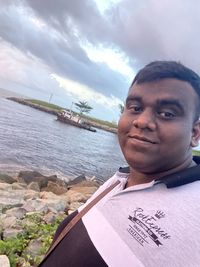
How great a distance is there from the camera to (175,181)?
1.37m

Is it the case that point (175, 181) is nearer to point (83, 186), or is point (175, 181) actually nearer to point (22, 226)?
point (22, 226)

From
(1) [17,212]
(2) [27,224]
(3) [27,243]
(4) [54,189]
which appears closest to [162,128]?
(3) [27,243]

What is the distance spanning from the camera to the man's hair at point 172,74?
58.4 inches

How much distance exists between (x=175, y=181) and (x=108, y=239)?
0.35m

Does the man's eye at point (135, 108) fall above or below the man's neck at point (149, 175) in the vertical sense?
above

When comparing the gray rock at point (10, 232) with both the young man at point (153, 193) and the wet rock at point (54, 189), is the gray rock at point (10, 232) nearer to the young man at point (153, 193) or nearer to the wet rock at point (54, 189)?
the young man at point (153, 193)

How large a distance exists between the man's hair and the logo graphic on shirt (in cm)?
49

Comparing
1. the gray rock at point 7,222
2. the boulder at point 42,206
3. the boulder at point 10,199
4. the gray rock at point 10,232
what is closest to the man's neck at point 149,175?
the gray rock at point 10,232

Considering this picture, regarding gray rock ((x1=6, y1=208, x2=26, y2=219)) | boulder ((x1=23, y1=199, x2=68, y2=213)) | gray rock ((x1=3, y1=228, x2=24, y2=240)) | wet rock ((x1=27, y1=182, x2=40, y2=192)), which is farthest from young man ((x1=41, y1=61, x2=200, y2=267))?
wet rock ((x1=27, y1=182, x2=40, y2=192))

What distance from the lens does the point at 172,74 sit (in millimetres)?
1493

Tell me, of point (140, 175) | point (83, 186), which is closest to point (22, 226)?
point (140, 175)

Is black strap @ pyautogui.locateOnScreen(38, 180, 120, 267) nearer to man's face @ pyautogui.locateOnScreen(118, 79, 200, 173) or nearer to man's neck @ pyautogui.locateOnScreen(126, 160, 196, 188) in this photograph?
man's neck @ pyautogui.locateOnScreen(126, 160, 196, 188)

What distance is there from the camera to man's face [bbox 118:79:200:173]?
1403mm

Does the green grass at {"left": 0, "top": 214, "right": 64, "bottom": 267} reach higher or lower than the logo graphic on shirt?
lower
